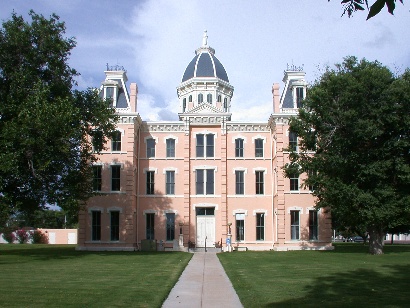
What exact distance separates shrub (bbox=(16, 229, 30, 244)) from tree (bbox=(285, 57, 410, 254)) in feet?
137

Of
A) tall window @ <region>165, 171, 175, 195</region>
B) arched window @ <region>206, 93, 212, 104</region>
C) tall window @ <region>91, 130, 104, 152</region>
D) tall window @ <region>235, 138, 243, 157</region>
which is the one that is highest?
arched window @ <region>206, 93, 212, 104</region>

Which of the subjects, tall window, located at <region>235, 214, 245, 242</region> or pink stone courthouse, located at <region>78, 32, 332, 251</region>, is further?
tall window, located at <region>235, 214, 245, 242</region>

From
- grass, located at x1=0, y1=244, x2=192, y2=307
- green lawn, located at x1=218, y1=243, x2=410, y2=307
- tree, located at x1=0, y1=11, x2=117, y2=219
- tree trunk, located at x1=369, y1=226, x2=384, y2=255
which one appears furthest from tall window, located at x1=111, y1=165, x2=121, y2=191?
green lawn, located at x1=218, y1=243, x2=410, y2=307

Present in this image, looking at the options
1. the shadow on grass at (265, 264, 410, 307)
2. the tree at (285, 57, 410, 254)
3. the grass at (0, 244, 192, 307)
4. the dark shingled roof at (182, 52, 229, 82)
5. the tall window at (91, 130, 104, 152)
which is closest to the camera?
the shadow on grass at (265, 264, 410, 307)

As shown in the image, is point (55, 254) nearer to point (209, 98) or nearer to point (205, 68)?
point (209, 98)

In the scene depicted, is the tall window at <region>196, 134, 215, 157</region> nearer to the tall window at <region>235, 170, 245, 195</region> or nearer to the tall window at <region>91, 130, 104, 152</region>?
the tall window at <region>235, 170, 245, 195</region>

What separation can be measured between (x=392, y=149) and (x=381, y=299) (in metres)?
19.6

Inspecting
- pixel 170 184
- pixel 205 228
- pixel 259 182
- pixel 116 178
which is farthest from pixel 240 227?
pixel 116 178

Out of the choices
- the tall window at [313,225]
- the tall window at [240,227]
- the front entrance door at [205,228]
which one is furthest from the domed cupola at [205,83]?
the tall window at [313,225]

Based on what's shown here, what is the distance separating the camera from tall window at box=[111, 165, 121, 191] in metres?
40.4

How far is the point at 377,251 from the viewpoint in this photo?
31.5 metres

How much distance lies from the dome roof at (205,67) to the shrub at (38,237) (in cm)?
2798

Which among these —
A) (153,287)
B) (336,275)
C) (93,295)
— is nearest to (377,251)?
(336,275)

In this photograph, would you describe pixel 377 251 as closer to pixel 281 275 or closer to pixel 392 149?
pixel 392 149
